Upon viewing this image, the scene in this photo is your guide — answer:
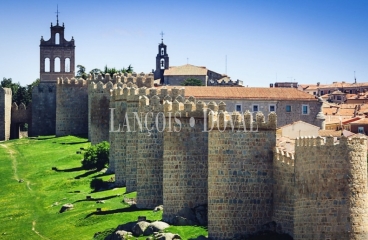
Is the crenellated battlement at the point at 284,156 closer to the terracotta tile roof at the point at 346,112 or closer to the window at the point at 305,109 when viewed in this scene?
the window at the point at 305,109

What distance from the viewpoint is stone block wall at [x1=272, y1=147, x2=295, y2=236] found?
145 ft

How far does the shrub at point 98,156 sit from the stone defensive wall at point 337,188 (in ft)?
95.6

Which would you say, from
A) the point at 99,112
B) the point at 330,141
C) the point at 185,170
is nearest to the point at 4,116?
the point at 99,112

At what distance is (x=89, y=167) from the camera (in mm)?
70812

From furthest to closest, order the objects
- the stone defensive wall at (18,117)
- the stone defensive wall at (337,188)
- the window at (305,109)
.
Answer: the stone defensive wall at (18,117) → the window at (305,109) → the stone defensive wall at (337,188)

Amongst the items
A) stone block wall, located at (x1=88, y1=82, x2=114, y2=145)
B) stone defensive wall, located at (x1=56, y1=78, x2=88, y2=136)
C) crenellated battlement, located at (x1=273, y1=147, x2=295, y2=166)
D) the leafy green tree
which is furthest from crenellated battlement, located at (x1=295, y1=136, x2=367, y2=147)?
the leafy green tree

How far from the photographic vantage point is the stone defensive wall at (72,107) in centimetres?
8881

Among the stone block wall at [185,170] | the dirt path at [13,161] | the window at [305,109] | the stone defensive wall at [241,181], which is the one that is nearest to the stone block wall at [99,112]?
the dirt path at [13,161]

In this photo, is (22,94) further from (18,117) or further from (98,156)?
(98,156)

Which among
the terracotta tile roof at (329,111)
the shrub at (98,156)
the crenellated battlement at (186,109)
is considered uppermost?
the terracotta tile roof at (329,111)

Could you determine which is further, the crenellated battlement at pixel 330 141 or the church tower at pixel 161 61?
the church tower at pixel 161 61

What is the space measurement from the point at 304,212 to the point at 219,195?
4.59m

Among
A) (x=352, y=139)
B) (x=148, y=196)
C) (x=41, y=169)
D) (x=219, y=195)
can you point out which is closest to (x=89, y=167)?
(x=41, y=169)

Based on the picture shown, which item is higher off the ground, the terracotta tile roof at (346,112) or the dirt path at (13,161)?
the terracotta tile roof at (346,112)
